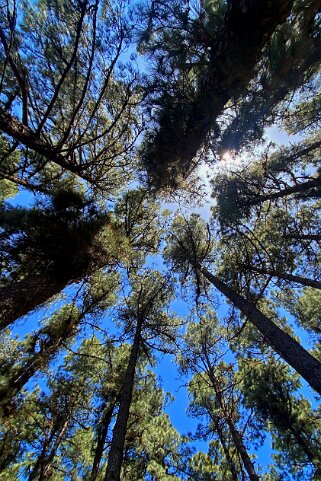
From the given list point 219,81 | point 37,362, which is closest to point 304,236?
point 219,81

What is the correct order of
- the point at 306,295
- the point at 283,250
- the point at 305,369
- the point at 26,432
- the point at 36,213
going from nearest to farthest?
the point at 305,369 → the point at 36,213 → the point at 26,432 → the point at 283,250 → the point at 306,295

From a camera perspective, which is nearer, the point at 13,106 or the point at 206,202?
the point at 13,106

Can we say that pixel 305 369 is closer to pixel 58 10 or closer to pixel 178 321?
pixel 178 321

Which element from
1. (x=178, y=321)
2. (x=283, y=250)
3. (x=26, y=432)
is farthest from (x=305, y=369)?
(x=26, y=432)

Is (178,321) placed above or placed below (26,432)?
above

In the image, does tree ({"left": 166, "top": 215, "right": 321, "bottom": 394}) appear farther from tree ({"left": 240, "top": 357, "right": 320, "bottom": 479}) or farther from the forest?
tree ({"left": 240, "top": 357, "right": 320, "bottom": 479})

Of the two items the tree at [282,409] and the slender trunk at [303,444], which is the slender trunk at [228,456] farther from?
the slender trunk at [303,444]

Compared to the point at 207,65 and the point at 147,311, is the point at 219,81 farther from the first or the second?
the point at 147,311

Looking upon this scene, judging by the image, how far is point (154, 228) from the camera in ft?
28.2

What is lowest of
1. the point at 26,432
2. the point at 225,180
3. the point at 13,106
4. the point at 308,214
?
the point at 26,432

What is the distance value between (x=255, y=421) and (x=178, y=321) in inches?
168

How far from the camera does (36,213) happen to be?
4.70 meters

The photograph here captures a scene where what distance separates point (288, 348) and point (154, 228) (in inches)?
205

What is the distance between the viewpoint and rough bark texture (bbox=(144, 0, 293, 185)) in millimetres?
3793
